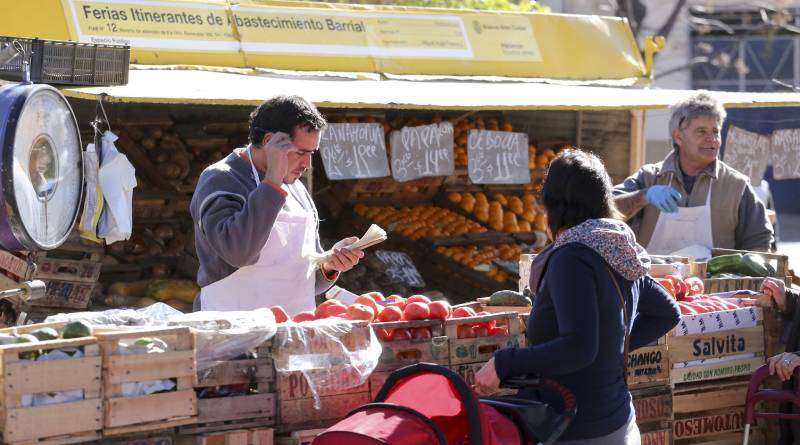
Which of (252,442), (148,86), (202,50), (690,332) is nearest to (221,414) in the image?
(252,442)

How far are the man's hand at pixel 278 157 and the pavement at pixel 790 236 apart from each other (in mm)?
11782

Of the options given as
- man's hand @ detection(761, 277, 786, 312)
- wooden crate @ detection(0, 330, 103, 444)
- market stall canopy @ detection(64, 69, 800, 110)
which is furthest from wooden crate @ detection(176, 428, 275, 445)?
market stall canopy @ detection(64, 69, 800, 110)

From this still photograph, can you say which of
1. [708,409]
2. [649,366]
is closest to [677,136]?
[708,409]

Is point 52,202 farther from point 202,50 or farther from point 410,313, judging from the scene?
point 202,50

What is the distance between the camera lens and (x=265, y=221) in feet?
14.4

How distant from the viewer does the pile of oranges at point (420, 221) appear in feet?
32.2

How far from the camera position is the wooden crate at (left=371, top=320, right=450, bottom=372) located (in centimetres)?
433

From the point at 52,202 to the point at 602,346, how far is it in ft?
7.43

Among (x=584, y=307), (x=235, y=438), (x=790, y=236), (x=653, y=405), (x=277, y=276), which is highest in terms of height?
(x=584, y=307)

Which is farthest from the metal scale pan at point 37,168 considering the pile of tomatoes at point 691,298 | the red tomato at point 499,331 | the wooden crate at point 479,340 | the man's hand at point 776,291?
the man's hand at point 776,291

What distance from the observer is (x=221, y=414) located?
12.9ft

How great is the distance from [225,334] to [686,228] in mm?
3381

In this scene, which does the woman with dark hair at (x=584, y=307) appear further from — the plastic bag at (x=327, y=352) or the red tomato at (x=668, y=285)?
the red tomato at (x=668, y=285)

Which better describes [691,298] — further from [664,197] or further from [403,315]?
[403,315]
